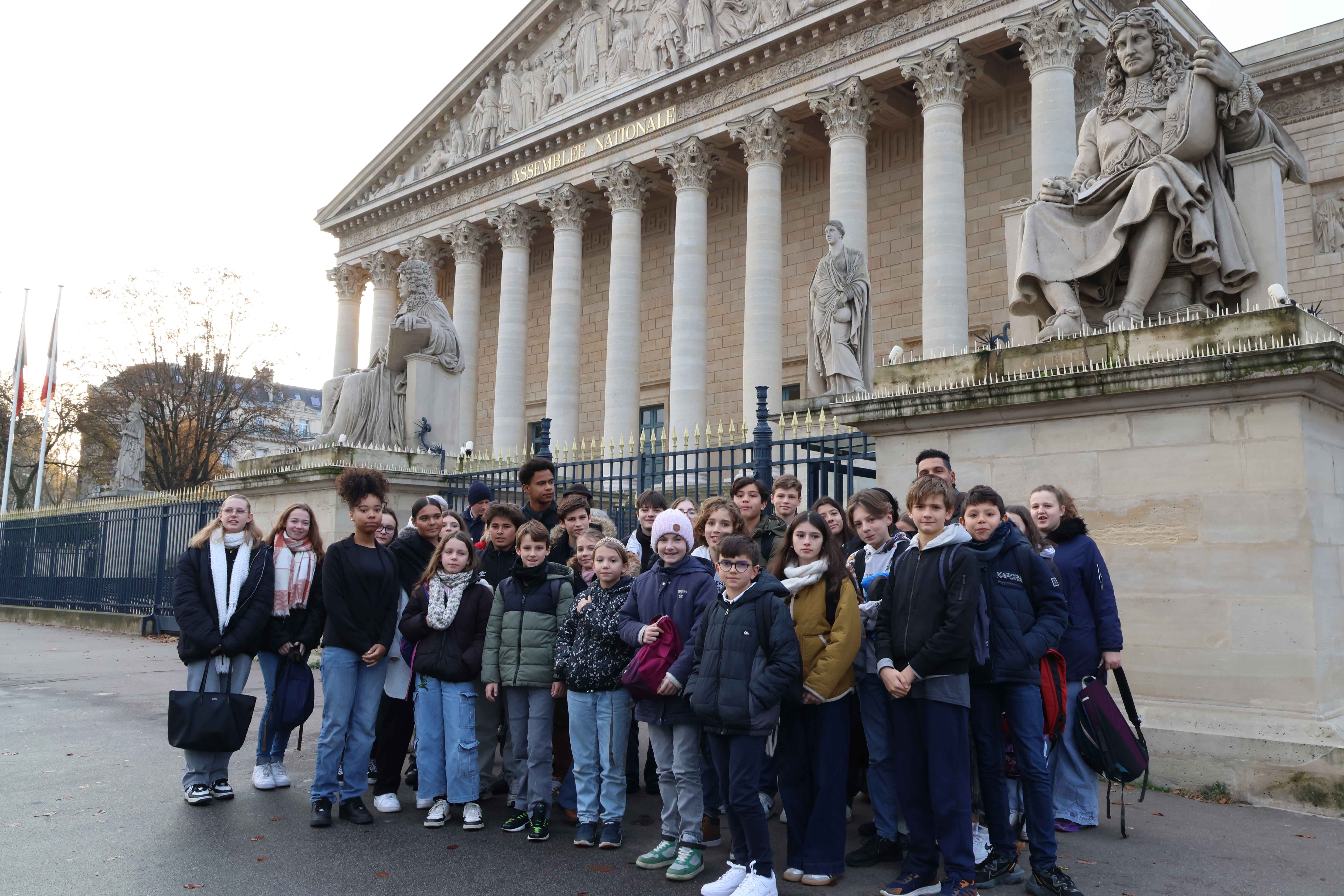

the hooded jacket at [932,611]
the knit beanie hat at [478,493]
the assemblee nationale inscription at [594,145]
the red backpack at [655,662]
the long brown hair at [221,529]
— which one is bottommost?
the red backpack at [655,662]

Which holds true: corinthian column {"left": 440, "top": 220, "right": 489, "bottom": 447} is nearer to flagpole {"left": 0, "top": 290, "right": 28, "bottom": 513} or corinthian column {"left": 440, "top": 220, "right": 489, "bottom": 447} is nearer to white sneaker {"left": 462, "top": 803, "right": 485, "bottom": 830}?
flagpole {"left": 0, "top": 290, "right": 28, "bottom": 513}

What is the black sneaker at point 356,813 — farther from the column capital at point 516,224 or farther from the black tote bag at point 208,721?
the column capital at point 516,224

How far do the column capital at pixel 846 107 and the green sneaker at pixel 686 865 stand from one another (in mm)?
21012

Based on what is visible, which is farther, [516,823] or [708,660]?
[516,823]

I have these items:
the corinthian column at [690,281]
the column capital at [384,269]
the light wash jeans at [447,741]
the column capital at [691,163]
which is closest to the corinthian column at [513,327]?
the column capital at [384,269]

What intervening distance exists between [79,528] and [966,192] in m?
22.5

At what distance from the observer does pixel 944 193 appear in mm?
21234

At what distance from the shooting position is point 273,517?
13203 millimetres

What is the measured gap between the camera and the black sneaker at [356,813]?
5695mm

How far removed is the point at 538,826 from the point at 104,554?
58.1 feet

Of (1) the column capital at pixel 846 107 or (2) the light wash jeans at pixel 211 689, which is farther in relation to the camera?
(1) the column capital at pixel 846 107

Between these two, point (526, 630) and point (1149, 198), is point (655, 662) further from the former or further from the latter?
point (1149, 198)

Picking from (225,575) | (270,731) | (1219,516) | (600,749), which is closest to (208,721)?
(270,731)

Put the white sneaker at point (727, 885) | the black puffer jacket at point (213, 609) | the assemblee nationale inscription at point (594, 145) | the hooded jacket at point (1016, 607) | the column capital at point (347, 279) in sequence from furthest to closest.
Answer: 1. the column capital at point (347, 279)
2. the assemblee nationale inscription at point (594, 145)
3. the black puffer jacket at point (213, 609)
4. the hooded jacket at point (1016, 607)
5. the white sneaker at point (727, 885)
